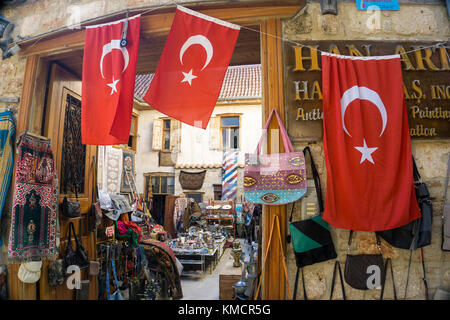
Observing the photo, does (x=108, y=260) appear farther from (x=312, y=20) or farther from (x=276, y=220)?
(x=312, y=20)

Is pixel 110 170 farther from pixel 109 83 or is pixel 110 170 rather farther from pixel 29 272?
pixel 109 83

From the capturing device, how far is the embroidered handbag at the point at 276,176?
8.15ft

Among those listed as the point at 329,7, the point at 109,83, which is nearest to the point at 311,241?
the point at 329,7

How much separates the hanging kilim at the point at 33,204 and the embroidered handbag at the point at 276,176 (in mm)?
2653

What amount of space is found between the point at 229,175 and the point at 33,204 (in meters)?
11.3

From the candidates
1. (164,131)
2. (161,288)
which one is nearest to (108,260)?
(161,288)

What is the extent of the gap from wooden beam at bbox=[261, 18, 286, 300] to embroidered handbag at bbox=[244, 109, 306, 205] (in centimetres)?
11

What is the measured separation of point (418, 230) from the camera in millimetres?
2473

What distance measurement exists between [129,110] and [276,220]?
6.02 feet

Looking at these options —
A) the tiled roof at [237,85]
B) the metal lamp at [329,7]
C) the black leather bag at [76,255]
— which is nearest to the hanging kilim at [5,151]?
the black leather bag at [76,255]

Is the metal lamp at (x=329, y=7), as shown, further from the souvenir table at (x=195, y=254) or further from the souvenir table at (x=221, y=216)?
the souvenir table at (x=221, y=216)

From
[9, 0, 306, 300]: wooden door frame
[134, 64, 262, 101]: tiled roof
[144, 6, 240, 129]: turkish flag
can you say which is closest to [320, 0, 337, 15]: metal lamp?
[9, 0, 306, 300]: wooden door frame

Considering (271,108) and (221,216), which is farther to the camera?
(221,216)

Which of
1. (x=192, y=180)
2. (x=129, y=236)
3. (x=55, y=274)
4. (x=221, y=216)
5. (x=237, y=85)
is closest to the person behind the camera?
(x=55, y=274)
